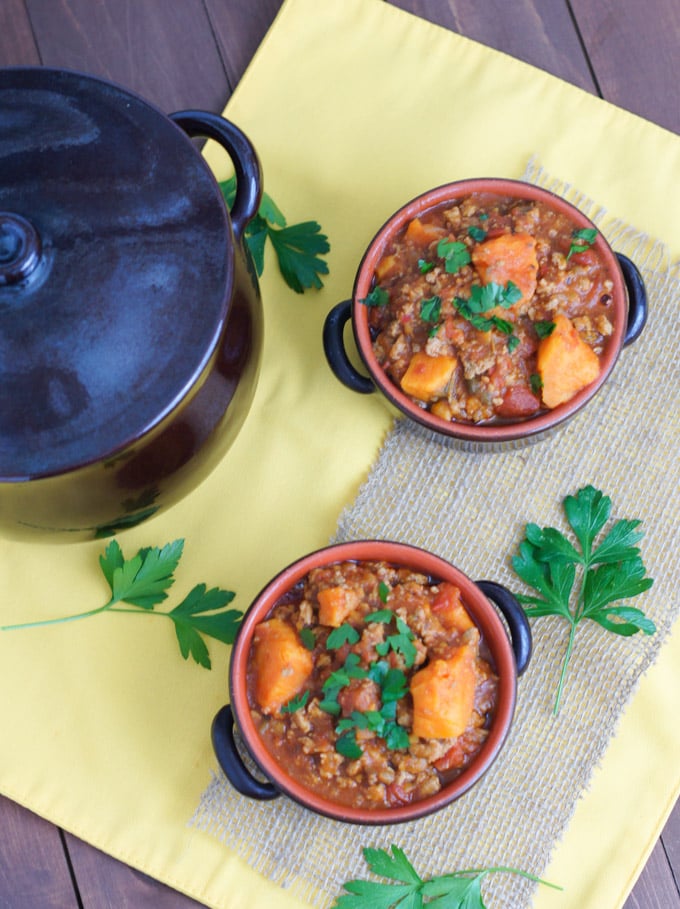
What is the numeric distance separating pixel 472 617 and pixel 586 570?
25cm

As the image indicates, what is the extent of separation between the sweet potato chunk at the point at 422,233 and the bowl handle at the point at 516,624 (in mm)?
529

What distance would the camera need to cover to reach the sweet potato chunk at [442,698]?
125cm

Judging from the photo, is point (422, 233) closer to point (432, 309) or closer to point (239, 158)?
point (432, 309)

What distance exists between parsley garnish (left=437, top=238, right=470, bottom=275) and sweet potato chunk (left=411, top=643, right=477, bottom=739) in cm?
55

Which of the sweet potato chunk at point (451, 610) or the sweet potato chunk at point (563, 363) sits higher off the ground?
the sweet potato chunk at point (563, 363)

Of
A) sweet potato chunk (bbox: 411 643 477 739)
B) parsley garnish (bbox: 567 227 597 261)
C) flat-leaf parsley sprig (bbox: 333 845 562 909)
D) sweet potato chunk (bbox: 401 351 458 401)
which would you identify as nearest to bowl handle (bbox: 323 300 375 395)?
sweet potato chunk (bbox: 401 351 458 401)

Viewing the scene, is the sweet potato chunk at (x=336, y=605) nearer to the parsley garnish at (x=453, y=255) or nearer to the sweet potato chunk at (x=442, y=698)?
the sweet potato chunk at (x=442, y=698)

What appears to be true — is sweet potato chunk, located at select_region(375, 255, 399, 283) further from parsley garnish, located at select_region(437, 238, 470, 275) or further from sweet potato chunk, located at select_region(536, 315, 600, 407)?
sweet potato chunk, located at select_region(536, 315, 600, 407)

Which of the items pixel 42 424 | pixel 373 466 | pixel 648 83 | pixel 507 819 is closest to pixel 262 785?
pixel 507 819

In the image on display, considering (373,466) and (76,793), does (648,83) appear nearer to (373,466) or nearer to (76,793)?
(373,466)

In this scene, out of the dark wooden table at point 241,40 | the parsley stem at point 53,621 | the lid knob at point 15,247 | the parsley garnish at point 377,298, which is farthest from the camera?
the dark wooden table at point 241,40

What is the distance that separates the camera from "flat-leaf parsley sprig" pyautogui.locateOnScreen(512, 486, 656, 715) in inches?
57.7

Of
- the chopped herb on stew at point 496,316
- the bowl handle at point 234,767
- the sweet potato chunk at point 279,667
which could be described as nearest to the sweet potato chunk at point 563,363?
the chopped herb on stew at point 496,316

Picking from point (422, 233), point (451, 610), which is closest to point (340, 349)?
point (422, 233)
